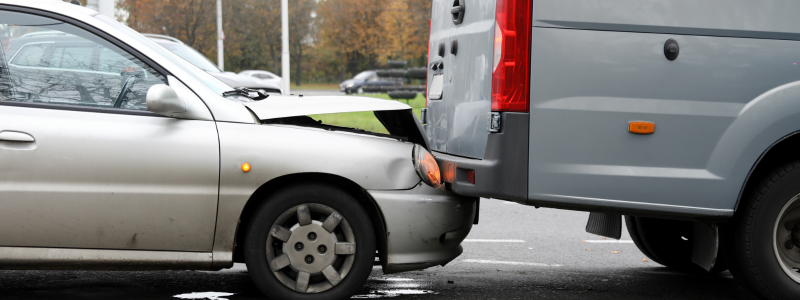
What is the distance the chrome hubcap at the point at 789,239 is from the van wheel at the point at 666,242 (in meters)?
0.99

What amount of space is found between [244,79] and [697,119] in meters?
9.61

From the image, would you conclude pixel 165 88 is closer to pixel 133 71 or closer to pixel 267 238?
pixel 133 71

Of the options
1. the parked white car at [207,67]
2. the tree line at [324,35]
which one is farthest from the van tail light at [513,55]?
the tree line at [324,35]

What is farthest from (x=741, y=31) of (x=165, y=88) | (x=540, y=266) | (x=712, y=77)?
(x=165, y=88)

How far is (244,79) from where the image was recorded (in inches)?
493

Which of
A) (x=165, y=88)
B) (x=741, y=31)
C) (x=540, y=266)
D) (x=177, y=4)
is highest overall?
(x=177, y=4)

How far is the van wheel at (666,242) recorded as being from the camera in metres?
5.25

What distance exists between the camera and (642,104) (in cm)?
388

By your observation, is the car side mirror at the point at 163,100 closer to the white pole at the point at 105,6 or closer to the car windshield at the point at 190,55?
the white pole at the point at 105,6

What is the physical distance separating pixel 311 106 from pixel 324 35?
5523 cm

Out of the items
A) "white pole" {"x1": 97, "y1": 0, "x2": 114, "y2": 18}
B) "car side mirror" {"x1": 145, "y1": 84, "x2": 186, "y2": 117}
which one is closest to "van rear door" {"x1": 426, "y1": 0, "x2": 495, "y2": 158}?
"car side mirror" {"x1": 145, "y1": 84, "x2": 186, "y2": 117}

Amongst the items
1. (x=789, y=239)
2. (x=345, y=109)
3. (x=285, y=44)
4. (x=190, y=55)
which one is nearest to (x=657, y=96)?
(x=789, y=239)

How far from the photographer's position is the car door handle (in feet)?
12.0

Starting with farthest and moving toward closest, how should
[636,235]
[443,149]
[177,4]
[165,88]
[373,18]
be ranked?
[373,18] < [177,4] < [636,235] < [443,149] < [165,88]
